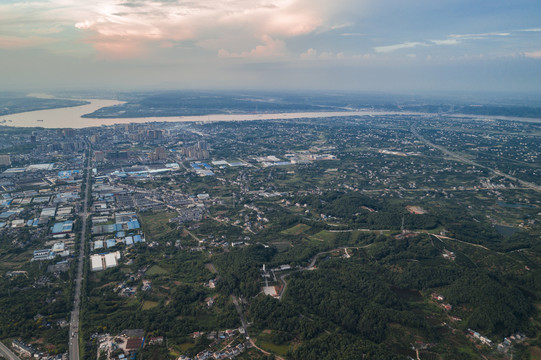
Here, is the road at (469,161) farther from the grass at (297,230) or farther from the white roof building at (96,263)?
the white roof building at (96,263)

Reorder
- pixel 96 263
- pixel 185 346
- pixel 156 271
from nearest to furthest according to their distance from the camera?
pixel 185 346 < pixel 156 271 < pixel 96 263

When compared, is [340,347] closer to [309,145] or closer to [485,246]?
[485,246]

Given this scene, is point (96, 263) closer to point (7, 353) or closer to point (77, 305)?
point (77, 305)

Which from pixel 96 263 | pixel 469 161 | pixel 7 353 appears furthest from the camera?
pixel 469 161

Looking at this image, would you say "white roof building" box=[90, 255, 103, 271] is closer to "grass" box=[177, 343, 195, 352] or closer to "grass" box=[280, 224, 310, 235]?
"grass" box=[177, 343, 195, 352]

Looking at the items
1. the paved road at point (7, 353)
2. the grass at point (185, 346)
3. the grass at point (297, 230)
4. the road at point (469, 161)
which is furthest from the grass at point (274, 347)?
the road at point (469, 161)

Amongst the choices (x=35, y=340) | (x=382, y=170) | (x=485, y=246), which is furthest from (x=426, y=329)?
(x=382, y=170)

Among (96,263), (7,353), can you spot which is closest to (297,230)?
(96,263)

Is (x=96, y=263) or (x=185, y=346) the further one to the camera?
(x=96, y=263)
